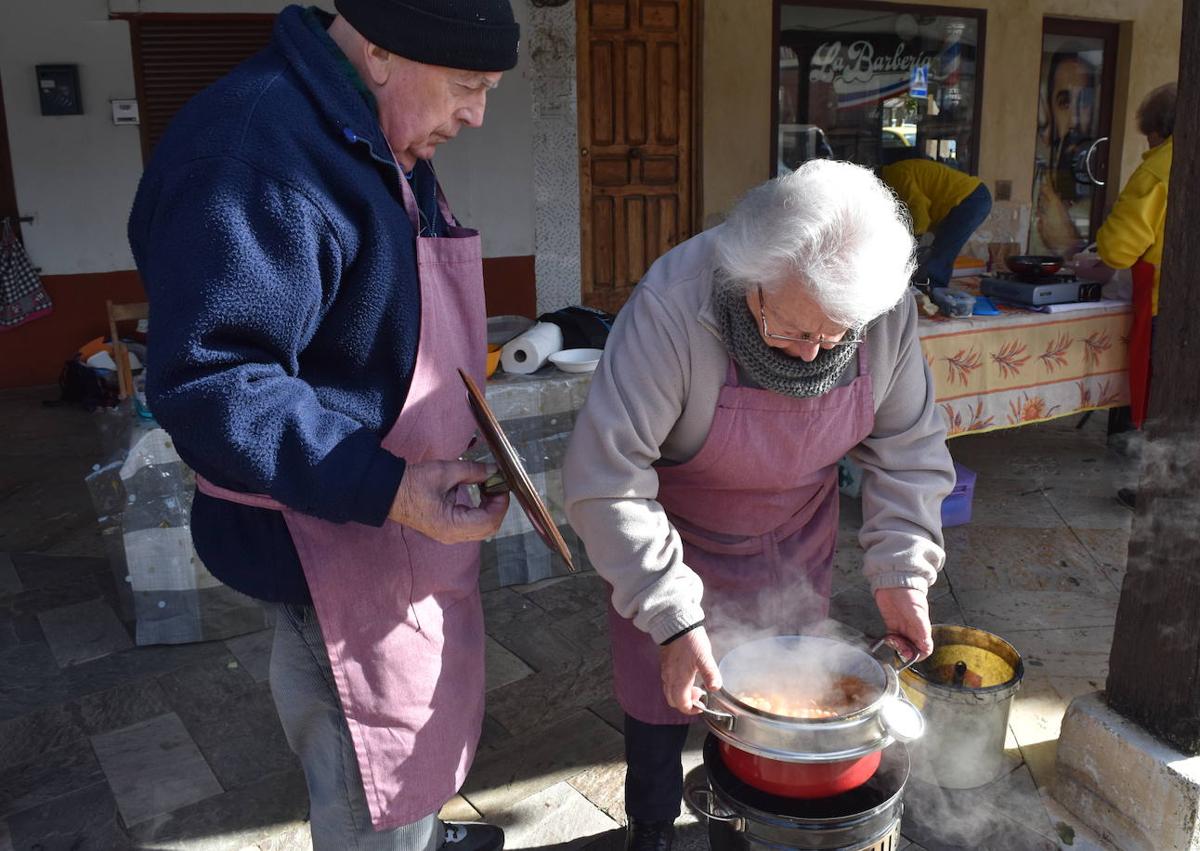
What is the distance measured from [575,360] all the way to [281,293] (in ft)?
8.82

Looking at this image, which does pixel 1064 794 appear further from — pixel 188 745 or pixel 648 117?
pixel 648 117

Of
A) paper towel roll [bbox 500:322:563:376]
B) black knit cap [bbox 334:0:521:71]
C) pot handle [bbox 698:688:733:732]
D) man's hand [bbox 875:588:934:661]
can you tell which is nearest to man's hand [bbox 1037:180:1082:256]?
paper towel roll [bbox 500:322:563:376]

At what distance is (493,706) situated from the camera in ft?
10.7

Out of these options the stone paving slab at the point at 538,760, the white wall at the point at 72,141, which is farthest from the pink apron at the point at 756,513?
the white wall at the point at 72,141

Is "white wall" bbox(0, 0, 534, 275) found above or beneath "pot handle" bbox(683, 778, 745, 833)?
above

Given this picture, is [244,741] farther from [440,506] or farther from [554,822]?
[440,506]

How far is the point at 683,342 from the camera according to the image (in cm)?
197

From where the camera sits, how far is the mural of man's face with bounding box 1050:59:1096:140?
969cm

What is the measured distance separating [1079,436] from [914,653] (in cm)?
472

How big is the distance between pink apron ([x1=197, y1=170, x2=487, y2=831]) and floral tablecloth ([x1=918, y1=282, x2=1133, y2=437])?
305 centimetres

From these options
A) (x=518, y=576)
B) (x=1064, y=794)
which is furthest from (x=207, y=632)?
(x=1064, y=794)

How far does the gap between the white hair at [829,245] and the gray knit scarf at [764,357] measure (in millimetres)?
89

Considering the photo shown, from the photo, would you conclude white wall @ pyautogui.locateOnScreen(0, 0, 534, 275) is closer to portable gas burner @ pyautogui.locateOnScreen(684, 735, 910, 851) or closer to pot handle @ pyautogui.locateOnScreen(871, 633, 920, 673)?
pot handle @ pyautogui.locateOnScreen(871, 633, 920, 673)

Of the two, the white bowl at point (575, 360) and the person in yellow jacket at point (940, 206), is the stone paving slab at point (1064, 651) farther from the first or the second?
the person in yellow jacket at point (940, 206)
